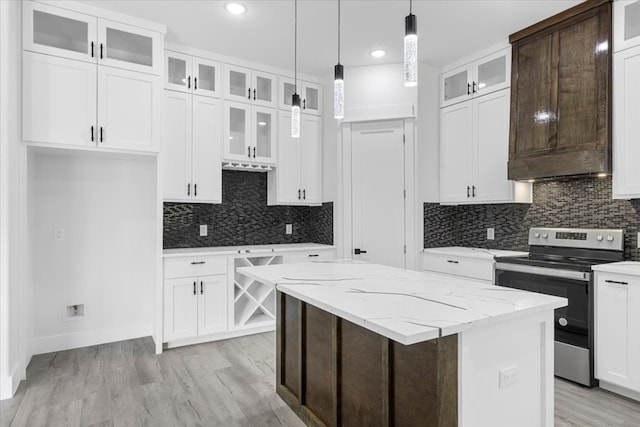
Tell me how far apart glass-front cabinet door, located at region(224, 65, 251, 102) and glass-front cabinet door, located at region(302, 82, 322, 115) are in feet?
2.21

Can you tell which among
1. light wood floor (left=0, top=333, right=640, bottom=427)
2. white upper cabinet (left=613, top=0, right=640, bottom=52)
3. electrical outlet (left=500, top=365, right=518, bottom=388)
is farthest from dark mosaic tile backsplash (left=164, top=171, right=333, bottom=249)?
electrical outlet (left=500, top=365, right=518, bottom=388)

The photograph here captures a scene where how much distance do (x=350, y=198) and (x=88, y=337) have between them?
2877 mm

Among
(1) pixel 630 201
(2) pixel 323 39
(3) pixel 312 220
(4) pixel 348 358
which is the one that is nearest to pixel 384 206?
(3) pixel 312 220

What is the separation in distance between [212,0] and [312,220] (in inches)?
105

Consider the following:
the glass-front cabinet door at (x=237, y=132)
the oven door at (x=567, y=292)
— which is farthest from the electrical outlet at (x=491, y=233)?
the glass-front cabinet door at (x=237, y=132)

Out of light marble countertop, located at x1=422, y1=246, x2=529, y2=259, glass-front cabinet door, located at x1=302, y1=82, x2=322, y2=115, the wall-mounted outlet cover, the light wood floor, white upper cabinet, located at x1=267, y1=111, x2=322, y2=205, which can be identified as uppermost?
glass-front cabinet door, located at x1=302, y1=82, x2=322, y2=115

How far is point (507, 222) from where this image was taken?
13.1 feet

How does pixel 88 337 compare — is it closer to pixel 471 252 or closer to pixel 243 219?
pixel 243 219

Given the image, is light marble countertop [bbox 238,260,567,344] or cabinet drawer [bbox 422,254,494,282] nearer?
light marble countertop [bbox 238,260,567,344]

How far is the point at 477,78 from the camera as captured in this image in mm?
3910

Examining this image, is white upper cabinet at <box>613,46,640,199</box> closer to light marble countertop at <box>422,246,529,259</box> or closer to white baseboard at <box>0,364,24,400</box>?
light marble countertop at <box>422,246,529,259</box>

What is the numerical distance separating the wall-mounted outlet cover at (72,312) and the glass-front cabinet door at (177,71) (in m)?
2.21

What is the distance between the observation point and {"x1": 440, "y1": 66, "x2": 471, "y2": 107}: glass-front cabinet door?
4012mm

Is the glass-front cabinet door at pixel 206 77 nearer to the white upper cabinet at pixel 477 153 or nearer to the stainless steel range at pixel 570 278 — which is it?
the white upper cabinet at pixel 477 153
